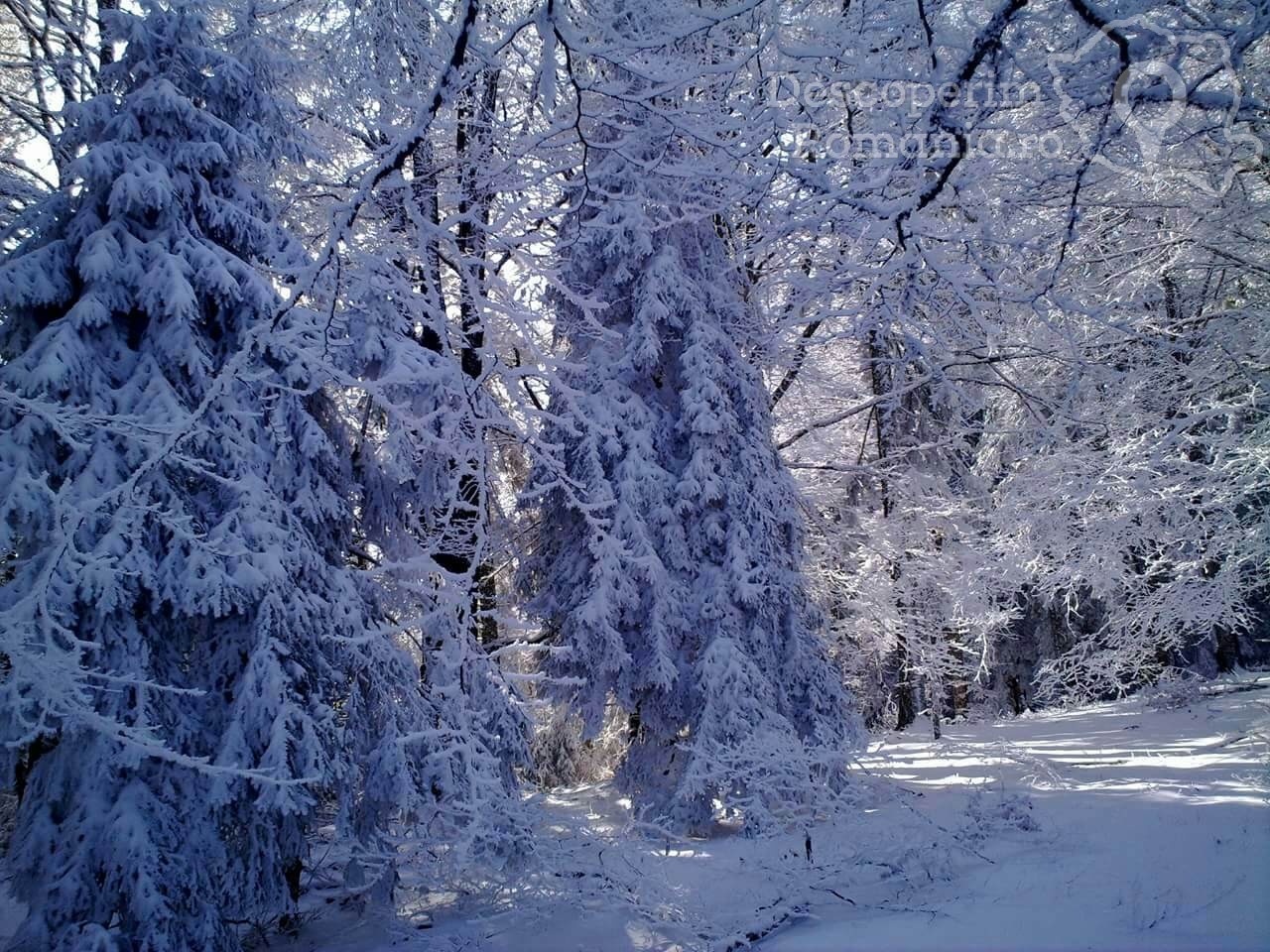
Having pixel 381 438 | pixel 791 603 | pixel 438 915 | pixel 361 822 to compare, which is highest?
pixel 381 438

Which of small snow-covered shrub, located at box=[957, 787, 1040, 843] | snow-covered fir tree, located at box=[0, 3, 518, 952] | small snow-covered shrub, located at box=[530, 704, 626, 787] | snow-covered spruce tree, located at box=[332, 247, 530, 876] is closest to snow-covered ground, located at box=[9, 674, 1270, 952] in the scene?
small snow-covered shrub, located at box=[957, 787, 1040, 843]

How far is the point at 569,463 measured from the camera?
10195 millimetres

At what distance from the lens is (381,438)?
7531mm

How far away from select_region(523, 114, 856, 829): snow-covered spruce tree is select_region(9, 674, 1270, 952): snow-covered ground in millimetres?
1430

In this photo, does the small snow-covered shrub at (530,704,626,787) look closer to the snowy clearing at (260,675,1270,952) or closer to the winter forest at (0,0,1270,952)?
the winter forest at (0,0,1270,952)

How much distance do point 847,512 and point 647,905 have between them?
35.2 feet

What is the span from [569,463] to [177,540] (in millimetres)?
5079

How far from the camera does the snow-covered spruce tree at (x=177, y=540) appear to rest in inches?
206

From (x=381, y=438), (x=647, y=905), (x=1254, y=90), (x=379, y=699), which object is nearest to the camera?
(x=647, y=905)

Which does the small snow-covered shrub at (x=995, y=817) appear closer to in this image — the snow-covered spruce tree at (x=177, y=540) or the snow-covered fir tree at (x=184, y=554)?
the snow-covered fir tree at (x=184, y=554)

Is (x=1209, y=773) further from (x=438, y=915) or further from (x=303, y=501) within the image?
(x=303, y=501)

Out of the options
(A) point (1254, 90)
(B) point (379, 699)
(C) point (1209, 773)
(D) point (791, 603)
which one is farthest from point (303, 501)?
(C) point (1209, 773)

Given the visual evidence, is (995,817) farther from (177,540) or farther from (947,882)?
(177,540)

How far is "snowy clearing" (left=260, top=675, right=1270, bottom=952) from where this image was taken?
Answer: 4676mm
